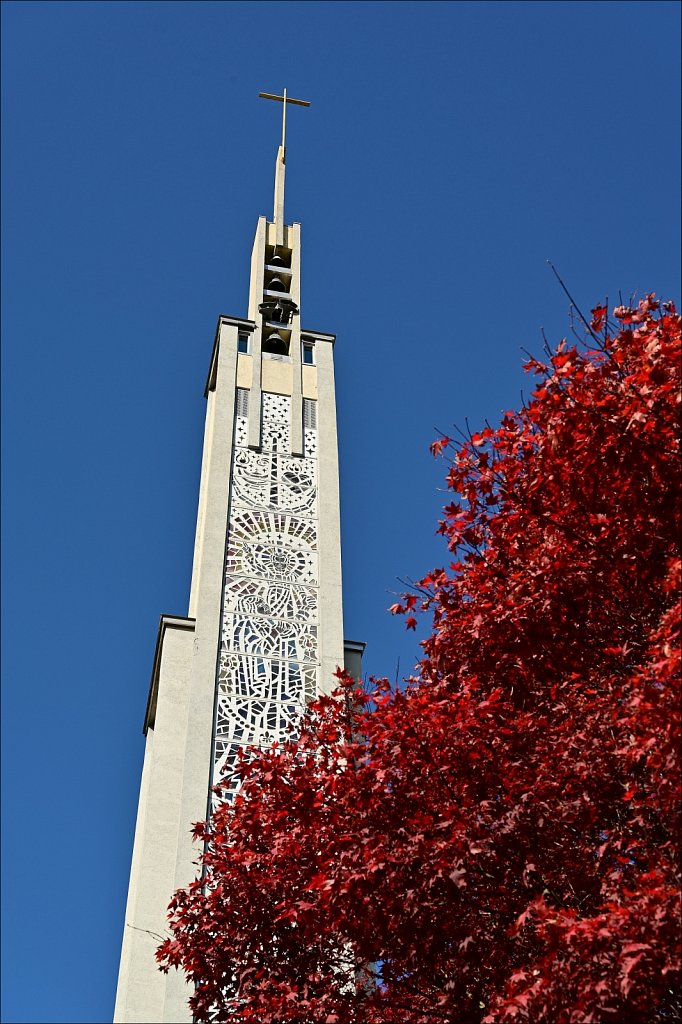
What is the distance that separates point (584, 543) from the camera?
805 cm

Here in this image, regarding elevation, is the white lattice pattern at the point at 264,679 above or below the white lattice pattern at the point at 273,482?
below

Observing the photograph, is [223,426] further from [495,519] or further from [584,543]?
[584,543]

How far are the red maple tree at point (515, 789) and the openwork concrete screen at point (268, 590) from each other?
2.35 metres

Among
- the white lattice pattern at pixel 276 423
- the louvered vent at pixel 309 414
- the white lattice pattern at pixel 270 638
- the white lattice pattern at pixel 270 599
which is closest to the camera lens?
the white lattice pattern at pixel 270 638

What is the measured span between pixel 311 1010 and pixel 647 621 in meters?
3.72

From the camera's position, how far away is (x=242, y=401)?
588 inches

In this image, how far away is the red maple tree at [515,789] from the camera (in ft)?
22.2

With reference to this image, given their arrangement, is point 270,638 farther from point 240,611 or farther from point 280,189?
point 280,189

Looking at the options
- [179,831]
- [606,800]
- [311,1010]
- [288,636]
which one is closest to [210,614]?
[288,636]

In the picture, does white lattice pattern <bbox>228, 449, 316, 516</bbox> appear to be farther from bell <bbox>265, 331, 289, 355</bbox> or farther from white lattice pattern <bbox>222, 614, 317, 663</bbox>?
bell <bbox>265, 331, 289, 355</bbox>

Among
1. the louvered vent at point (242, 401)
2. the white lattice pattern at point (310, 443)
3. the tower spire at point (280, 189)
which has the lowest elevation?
the white lattice pattern at point (310, 443)

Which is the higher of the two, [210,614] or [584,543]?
[210,614]

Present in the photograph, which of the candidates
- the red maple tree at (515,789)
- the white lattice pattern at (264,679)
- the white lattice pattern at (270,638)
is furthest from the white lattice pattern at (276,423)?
the red maple tree at (515,789)

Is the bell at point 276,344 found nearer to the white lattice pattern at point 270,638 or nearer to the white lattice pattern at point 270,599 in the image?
the white lattice pattern at point 270,599
